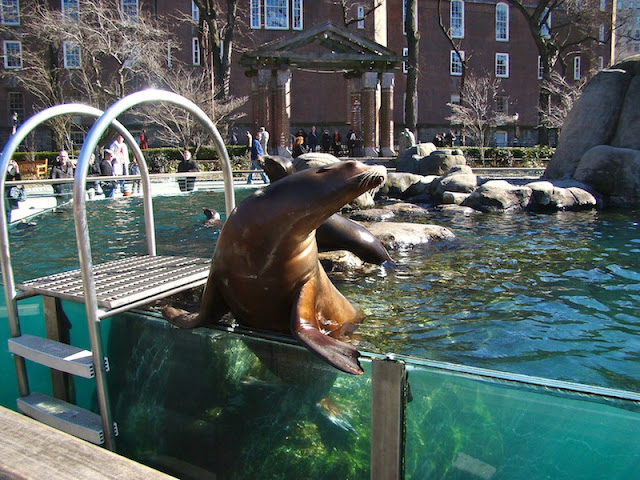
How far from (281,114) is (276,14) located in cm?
1485

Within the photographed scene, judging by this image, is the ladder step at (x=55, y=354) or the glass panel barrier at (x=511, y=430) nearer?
the glass panel barrier at (x=511, y=430)

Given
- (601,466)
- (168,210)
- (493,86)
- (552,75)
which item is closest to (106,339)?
(601,466)

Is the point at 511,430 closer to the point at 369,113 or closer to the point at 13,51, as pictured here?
the point at 369,113

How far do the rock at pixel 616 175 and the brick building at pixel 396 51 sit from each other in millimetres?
21909

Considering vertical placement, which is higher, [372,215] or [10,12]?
[10,12]

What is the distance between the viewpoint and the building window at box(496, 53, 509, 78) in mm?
45188

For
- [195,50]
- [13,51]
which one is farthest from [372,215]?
[13,51]

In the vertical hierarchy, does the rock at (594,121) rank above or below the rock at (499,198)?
above

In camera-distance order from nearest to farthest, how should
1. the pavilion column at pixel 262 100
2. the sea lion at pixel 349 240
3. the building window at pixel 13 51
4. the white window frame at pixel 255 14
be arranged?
1. the sea lion at pixel 349 240
2. the pavilion column at pixel 262 100
3. the building window at pixel 13 51
4. the white window frame at pixel 255 14

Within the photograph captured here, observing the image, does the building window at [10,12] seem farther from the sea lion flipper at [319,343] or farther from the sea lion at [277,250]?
the sea lion flipper at [319,343]

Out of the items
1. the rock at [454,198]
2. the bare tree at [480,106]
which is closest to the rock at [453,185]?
the rock at [454,198]

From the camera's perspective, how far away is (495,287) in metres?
5.98

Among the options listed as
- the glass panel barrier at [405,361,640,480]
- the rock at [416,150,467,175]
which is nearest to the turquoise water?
the glass panel barrier at [405,361,640,480]

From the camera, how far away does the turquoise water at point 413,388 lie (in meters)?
1.86
